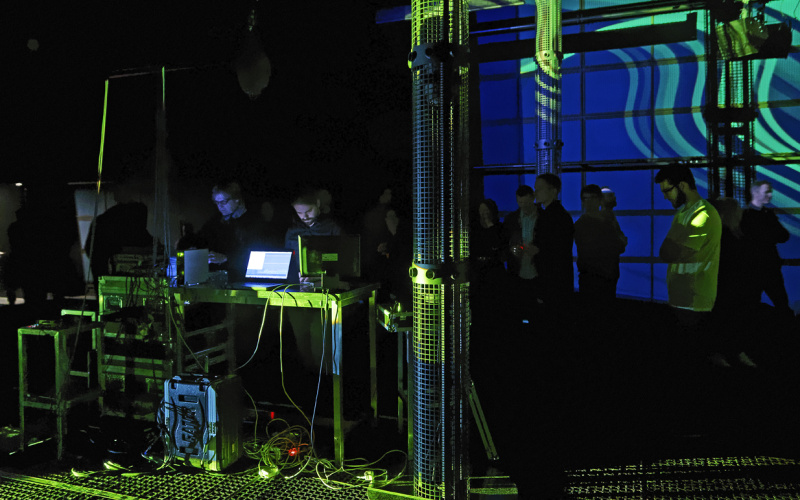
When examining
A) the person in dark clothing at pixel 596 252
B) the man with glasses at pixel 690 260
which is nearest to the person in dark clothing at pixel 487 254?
the person in dark clothing at pixel 596 252

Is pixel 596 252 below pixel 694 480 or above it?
above

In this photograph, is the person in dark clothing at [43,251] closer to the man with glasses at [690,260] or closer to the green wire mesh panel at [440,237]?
the green wire mesh panel at [440,237]

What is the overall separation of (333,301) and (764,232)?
4101 mm

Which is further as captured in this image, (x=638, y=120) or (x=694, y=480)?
(x=638, y=120)

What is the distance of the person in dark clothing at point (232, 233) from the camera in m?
4.18

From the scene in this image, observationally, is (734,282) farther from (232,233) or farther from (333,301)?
(232,233)

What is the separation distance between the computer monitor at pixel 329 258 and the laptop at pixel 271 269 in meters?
0.17

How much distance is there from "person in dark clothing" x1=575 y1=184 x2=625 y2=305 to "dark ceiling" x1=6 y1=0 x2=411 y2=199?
2.45m

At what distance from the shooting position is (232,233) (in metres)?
4.21

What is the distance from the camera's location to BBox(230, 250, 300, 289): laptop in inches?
138

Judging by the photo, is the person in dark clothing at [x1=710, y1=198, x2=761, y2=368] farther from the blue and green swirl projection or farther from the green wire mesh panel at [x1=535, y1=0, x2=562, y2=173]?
the blue and green swirl projection

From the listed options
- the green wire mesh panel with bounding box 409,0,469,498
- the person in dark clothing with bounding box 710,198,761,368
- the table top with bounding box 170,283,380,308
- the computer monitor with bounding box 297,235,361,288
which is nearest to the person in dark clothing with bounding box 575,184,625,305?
the person in dark clothing with bounding box 710,198,761,368

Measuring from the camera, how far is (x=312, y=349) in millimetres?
3898

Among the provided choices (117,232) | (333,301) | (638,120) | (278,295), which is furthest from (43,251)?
(638,120)
